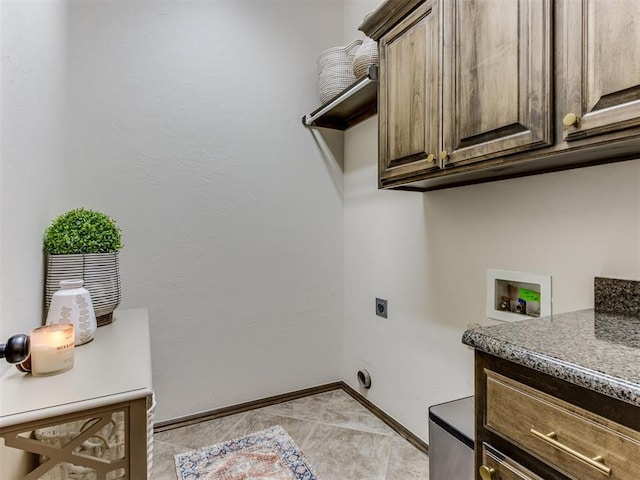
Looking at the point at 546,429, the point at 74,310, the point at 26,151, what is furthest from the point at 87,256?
the point at 546,429

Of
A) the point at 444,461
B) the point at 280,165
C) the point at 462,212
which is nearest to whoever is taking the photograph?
the point at 444,461

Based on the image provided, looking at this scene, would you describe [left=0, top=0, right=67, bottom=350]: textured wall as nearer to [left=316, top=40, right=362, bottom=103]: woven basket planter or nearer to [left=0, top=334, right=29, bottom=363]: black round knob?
[left=0, top=334, right=29, bottom=363]: black round knob

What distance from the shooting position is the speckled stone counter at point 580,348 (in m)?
0.56

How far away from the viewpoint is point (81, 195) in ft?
5.76

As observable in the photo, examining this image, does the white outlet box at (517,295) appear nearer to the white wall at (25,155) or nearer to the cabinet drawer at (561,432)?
the cabinet drawer at (561,432)

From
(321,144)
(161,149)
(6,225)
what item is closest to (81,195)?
(161,149)

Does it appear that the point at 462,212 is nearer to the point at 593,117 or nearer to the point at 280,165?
the point at 593,117

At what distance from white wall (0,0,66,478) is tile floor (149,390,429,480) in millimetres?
1003

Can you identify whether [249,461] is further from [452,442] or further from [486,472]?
[486,472]

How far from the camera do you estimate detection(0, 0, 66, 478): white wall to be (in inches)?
35.6

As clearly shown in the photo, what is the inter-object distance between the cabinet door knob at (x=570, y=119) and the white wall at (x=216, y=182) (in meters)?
1.61

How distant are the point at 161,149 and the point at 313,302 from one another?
1288 millimetres

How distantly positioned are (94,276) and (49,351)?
0.56 metres

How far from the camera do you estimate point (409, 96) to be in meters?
1.33
